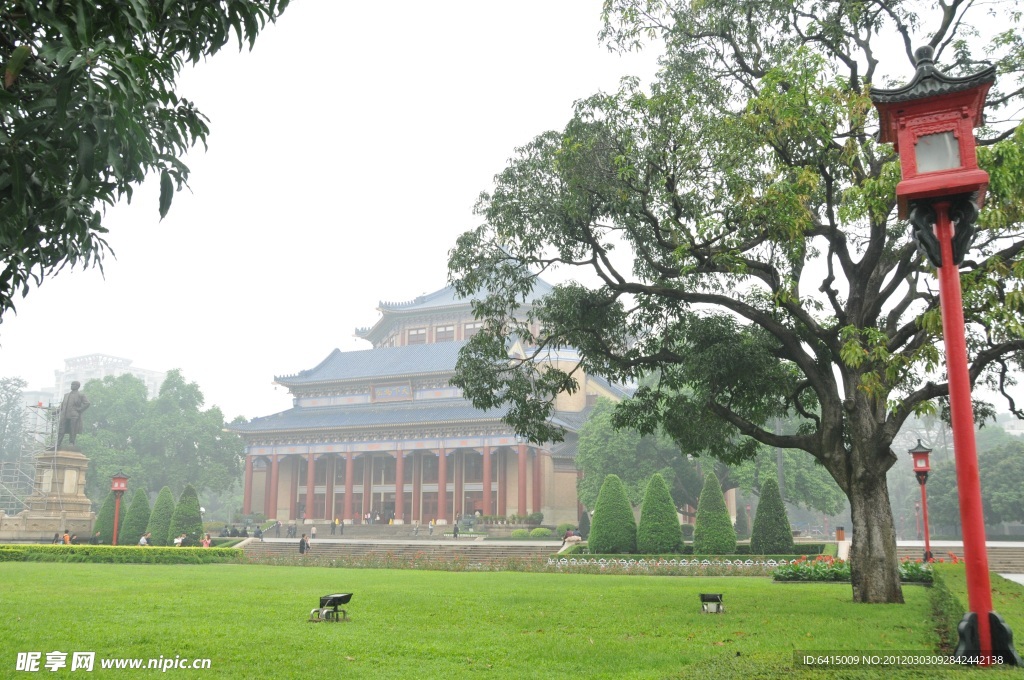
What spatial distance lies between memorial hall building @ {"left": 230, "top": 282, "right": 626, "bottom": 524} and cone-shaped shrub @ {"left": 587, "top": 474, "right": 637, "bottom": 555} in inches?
661

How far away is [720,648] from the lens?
894cm

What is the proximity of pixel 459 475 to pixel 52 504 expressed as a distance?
23.5 metres

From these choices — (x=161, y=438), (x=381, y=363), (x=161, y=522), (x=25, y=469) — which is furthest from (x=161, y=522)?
(x=25, y=469)

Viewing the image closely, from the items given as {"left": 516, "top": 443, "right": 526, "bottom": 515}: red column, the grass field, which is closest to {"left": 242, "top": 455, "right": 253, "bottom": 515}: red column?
{"left": 516, "top": 443, "right": 526, "bottom": 515}: red column

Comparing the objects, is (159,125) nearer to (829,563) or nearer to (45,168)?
(45,168)

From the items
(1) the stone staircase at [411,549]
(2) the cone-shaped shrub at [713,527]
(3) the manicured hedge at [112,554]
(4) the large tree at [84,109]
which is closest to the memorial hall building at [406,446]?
(1) the stone staircase at [411,549]

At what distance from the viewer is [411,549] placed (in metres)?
37.2

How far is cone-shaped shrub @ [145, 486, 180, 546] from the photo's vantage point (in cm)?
3762

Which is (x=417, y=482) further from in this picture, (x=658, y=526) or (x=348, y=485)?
(x=658, y=526)

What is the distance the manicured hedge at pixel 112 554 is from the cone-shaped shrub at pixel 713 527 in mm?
18294

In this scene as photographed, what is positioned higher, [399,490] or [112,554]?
[399,490]

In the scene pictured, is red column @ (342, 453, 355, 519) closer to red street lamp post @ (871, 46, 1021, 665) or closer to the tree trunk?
the tree trunk

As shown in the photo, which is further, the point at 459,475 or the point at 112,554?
the point at 459,475

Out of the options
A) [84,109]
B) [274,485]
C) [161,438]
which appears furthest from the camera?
[161,438]
